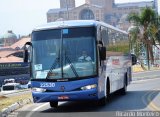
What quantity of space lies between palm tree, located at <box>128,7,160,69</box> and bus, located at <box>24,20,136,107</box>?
50.1 m

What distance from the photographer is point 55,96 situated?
16031 mm

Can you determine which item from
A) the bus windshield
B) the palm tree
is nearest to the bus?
the bus windshield

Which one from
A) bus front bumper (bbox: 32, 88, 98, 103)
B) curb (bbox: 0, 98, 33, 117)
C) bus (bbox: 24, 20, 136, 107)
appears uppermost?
bus (bbox: 24, 20, 136, 107)

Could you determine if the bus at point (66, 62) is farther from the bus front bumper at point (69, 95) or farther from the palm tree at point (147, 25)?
the palm tree at point (147, 25)

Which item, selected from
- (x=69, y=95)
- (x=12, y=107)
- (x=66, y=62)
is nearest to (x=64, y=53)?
(x=66, y=62)

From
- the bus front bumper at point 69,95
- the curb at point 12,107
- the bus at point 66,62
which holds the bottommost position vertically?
the curb at point 12,107

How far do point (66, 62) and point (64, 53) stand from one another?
0.32 m

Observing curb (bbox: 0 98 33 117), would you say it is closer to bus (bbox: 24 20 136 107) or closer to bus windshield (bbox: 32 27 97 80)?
bus (bbox: 24 20 136 107)

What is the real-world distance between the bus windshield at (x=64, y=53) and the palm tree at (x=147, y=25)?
5047 cm

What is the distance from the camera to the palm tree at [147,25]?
66.6 metres

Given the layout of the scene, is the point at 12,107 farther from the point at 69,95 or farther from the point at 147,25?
the point at 147,25

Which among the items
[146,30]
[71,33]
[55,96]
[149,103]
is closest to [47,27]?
[71,33]

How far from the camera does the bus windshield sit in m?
16.0

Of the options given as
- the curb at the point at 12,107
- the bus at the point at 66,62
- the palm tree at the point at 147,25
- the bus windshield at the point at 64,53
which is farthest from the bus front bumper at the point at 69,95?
the palm tree at the point at 147,25
